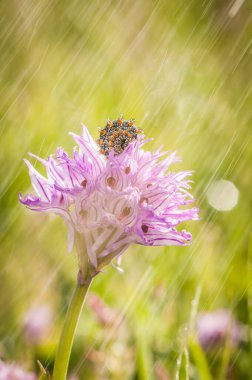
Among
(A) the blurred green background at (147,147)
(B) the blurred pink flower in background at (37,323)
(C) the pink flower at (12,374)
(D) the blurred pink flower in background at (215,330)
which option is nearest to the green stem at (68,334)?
(A) the blurred green background at (147,147)

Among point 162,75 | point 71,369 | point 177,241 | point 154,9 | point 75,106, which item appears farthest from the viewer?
point 154,9

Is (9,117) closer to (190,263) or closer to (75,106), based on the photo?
(75,106)

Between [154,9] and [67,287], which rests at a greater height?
[154,9]

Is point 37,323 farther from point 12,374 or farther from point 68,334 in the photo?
point 68,334

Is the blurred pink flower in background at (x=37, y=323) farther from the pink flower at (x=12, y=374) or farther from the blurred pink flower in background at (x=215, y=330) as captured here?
the blurred pink flower in background at (x=215, y=330)

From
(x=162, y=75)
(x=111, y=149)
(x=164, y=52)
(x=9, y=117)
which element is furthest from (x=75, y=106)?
(x=111, y=149)

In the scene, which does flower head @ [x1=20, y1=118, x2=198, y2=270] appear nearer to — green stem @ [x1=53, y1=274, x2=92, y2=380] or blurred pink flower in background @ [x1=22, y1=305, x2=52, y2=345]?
green stem @ [x1=53, y1=274, x2=92, y2=380]

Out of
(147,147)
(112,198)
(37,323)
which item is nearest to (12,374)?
(37,323)

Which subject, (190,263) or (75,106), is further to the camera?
(75,106)

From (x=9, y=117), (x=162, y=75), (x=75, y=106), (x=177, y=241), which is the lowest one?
(x=177, y=241)
